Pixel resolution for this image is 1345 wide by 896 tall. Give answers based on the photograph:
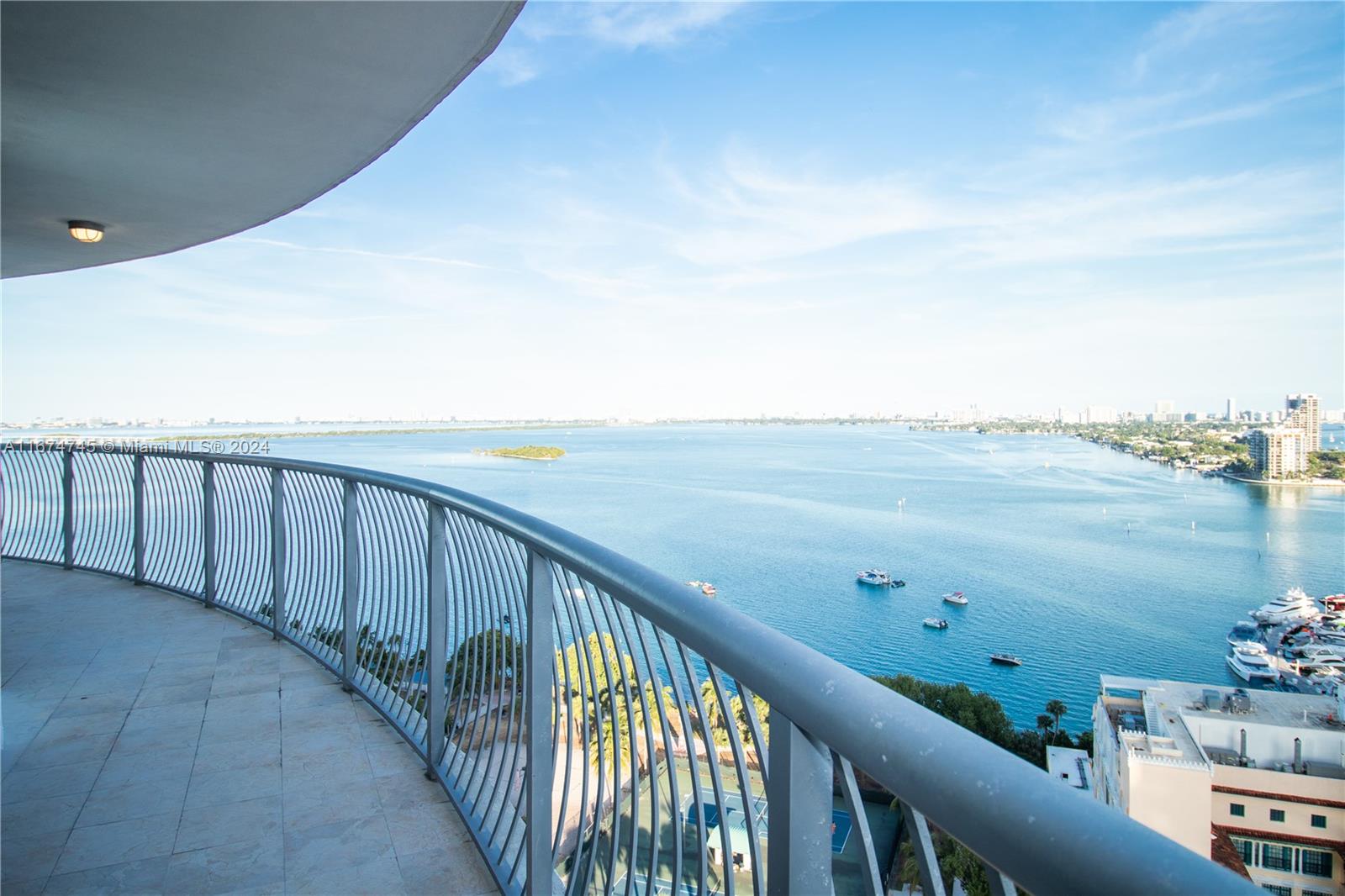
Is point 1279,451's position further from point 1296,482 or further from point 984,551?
point 984,551

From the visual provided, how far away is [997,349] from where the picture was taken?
97.6 meters

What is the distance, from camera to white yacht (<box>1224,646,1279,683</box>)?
2691cm

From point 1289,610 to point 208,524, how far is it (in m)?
41.5

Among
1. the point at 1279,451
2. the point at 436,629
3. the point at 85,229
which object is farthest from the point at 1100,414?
the point at 436,629

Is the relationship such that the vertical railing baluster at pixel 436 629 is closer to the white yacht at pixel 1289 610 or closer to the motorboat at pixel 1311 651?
the motorboat at pixel 1311 651

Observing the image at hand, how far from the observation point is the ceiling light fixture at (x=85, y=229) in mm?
4945

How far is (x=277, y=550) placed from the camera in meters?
4.34

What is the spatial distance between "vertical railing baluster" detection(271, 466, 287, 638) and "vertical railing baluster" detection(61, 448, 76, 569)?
3194 mm

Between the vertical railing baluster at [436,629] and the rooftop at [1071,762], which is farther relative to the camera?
the rooftop at [1071,762]

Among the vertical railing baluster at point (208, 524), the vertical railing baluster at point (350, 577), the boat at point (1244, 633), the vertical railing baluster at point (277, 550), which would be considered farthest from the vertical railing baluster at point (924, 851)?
the boat at point (1244, 633)

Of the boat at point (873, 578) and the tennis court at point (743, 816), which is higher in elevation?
the tennis court at point (743, 816)

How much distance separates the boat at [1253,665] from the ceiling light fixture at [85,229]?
36.3 meters

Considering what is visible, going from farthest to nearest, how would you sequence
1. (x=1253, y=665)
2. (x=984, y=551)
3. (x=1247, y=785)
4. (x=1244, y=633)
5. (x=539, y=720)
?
(x=984, y=551)
(x=1244, y=633)
(x=1253, y=665)
(x=1247, y=785)
(x=539, y=720)

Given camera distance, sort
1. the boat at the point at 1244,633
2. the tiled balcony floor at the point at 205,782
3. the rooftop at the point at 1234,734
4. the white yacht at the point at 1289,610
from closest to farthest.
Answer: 1. the tiled balcony floor at the point at 205,782
2. the rooftop at the point at 1234,734
3. the white yacht at the point at 1289,610
4. the boat at the point at 1244,633
